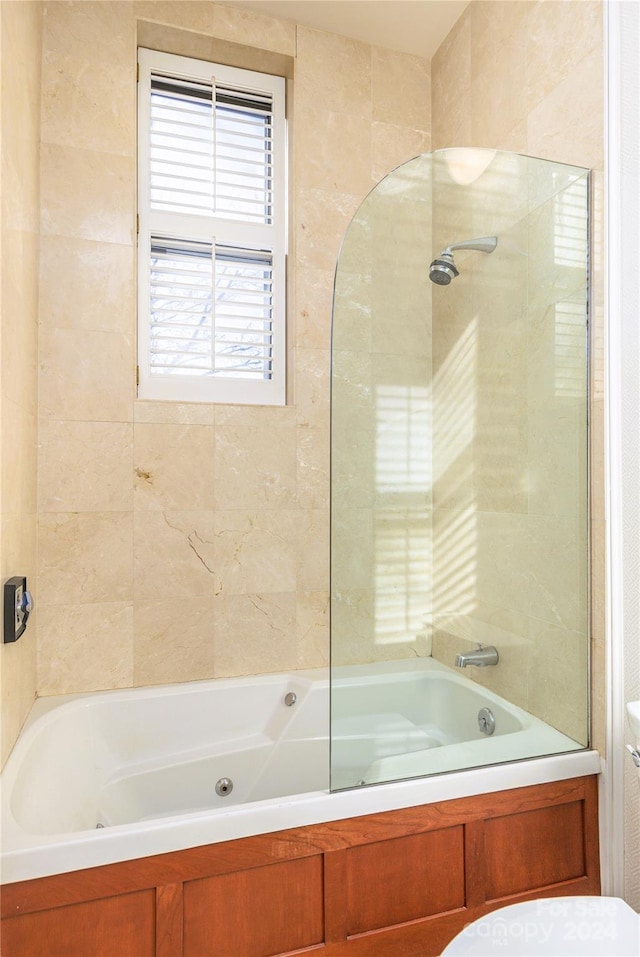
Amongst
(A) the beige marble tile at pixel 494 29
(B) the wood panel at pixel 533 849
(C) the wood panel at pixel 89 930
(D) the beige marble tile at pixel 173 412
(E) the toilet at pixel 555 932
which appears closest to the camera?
(E) the toilet at pixel 555 932

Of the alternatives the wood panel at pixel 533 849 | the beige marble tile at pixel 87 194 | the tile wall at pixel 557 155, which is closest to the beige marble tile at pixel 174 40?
the beige marble tile at pixel 87 194

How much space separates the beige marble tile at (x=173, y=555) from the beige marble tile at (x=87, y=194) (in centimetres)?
98

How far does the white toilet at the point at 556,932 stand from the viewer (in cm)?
89

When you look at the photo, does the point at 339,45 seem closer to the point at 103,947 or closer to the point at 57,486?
the point at 57,486

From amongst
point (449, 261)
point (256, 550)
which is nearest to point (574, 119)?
point (449, 261)

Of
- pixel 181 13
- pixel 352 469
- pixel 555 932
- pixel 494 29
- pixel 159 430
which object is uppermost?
pixel 181 13

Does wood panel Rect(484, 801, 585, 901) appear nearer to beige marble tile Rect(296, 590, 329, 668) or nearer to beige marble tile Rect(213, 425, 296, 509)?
beige marble tile Rect(296, 590, 329, 668)

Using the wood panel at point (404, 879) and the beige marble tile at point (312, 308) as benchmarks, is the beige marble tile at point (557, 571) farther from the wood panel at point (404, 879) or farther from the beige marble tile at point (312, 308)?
the beige marble tile at point (312, 308)

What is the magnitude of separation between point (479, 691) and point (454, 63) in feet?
7.41

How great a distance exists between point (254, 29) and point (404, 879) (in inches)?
106

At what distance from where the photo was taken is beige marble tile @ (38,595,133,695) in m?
1.84

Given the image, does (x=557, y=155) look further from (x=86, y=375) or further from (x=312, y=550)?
(x=86, y=375)

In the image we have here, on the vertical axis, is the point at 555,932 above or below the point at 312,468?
below

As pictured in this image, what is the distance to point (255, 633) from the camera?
205cm
